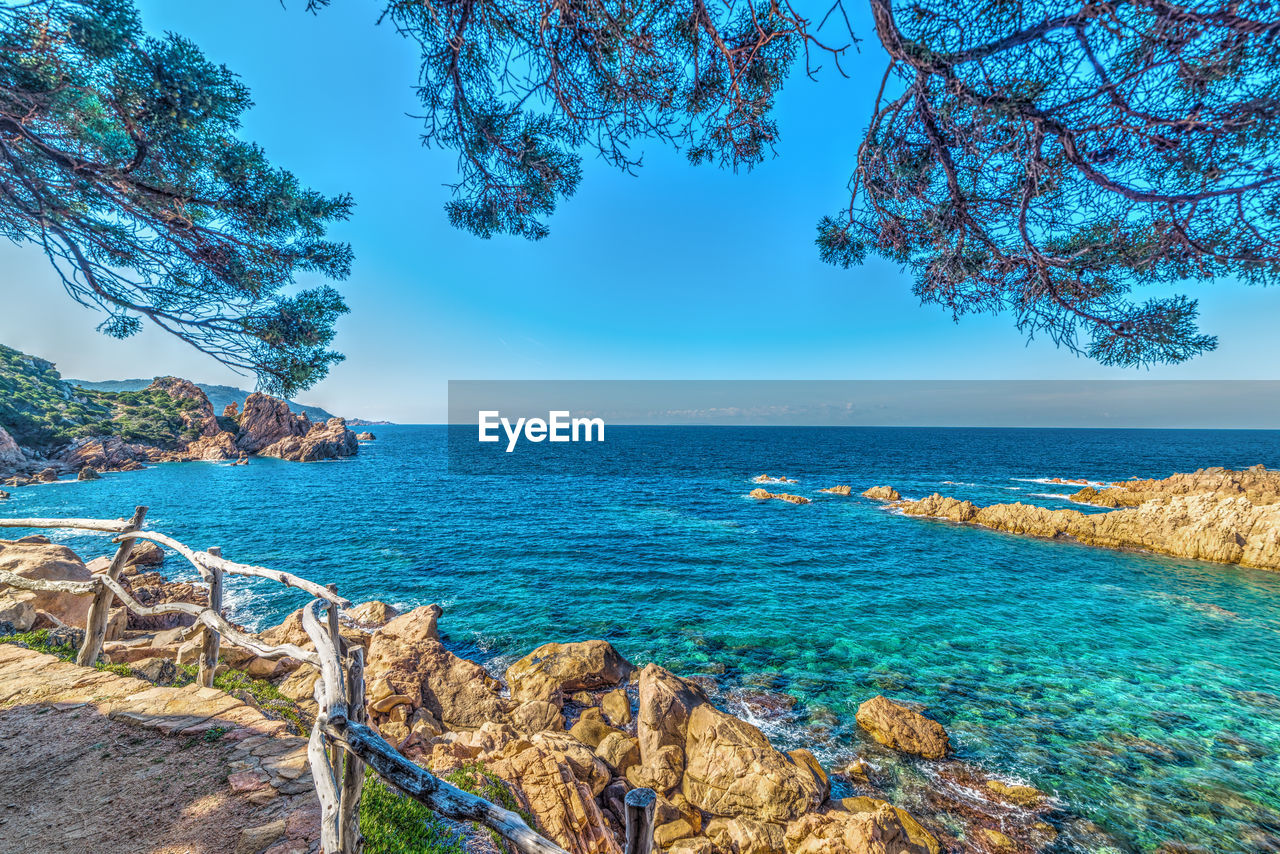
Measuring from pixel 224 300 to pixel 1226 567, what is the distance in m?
40.1

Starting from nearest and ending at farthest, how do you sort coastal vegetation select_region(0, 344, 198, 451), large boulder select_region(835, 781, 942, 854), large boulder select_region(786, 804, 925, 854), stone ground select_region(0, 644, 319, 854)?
stone ground select_region(0, 644, 319, 854) < large boulder select_region(786, 804, 925, 854) < large boulder select_region(835, 781, 942, 854) < coastal vegetation select_region(0, 344, 198, 451)

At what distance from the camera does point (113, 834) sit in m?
3.75

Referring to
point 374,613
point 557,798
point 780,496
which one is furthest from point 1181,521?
point 374,613

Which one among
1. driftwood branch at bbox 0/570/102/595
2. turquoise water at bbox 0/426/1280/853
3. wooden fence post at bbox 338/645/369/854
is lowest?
turquoise water at bbox 0/426/1280/853

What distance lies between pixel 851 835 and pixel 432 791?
21.6 ft

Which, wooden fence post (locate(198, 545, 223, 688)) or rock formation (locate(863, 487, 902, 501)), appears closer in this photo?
wooden fence post (locate(198, 545, 223, 688))

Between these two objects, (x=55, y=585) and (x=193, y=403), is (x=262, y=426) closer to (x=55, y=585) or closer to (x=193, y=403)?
(x=193, y=403)

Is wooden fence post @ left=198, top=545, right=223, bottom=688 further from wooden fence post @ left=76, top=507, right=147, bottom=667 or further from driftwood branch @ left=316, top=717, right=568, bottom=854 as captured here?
driftwood branch @ left=316, top=717, right=568, bottom=854

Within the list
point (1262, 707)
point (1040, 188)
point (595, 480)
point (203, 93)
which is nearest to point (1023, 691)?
point (1262, 707)

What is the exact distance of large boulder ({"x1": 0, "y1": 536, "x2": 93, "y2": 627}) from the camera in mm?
9008

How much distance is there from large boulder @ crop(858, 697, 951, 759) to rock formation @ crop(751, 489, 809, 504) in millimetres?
27800

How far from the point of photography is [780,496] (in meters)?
38.8

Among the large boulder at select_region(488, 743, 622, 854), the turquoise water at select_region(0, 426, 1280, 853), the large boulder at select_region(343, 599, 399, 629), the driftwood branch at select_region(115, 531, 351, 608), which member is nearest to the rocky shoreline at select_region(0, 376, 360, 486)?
the turquoise water at select_region(0, 426, 1280, 853)

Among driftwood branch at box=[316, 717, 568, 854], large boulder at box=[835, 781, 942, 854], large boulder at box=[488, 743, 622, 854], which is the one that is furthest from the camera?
large boulder at box=[835, 781, 942, 854]
